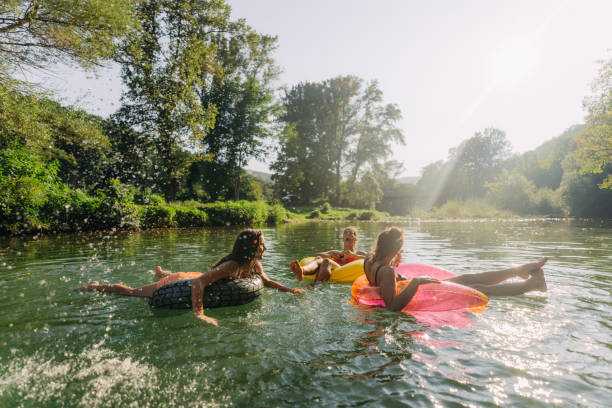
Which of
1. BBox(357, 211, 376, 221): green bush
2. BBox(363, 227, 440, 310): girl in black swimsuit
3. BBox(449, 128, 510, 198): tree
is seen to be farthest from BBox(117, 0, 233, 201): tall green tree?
BBox(449, 128, 510, 198): tree

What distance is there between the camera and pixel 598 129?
24625mm

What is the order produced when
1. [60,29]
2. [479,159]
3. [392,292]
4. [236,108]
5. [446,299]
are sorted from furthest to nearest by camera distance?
[479,159] → [236,108] → [60,29] → [392,292] → [446,299]

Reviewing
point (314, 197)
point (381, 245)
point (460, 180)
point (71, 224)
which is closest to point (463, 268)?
point (381, 245)

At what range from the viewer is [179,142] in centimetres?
2267

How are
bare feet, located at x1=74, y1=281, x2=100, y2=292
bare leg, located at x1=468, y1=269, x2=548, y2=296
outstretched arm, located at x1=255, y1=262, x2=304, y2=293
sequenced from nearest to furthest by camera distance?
bare leg, located at x1=468, y1=269, x2=548, y2=296, bare feet, located at x1=74, y1=281, x2=100, y2=292, outstretched arm, located at x1=255, y1=262, x2=304, y2=293

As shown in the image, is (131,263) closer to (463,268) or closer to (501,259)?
(463,268)

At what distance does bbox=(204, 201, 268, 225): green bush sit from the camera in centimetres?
2002

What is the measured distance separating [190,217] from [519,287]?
54.9ft

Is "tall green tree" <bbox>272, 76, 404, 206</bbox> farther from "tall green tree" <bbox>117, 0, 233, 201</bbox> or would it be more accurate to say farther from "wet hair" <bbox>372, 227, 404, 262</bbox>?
"wet hair" <bbox>372, 227, 404, 262</bbox>

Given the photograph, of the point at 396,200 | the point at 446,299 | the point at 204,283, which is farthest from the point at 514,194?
the point at 204,283

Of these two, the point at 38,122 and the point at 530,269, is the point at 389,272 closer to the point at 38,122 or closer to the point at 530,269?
the point at 530,269

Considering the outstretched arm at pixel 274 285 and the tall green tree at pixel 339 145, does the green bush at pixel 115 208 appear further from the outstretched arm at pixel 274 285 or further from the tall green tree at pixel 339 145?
the tall green tree at pixel 339 145

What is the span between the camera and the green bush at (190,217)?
18078 millimetres

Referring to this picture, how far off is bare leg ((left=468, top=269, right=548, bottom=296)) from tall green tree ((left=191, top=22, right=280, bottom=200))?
1090 inches
